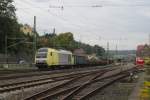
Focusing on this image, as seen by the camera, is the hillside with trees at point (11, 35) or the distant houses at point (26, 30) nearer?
the hillside with trees at point (11, 35)

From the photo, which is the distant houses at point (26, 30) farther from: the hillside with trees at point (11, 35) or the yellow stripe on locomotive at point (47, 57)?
the yellow stripe on locomotive at point (47, 57)

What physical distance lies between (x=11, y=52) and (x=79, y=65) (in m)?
24.4

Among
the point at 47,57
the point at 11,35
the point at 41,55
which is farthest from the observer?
the point at 11,35

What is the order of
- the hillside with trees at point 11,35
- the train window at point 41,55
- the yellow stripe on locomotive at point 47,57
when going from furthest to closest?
the hillside with trees at point 11,35, the train window at point 41,55, the yellow stripe on locomotive at point 47,57

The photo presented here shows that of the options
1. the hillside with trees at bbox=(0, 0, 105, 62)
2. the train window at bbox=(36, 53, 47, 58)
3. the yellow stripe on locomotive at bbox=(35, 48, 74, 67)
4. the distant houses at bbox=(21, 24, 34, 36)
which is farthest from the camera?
the distant houses at bbox=(21, 24, 34, 36)

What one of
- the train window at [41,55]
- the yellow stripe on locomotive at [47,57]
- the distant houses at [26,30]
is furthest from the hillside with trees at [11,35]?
the train window at [41,55]

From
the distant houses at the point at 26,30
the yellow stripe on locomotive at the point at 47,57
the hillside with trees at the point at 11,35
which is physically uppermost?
→ the distant houses at the point at 26,30

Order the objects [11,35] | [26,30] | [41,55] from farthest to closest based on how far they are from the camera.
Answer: [26,30] < [11,35] < [41,55]

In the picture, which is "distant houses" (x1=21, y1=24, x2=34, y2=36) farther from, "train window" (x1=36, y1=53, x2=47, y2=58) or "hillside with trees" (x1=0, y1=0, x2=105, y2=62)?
"train window" (x1=36, y1=53, x2=47, y2=58)

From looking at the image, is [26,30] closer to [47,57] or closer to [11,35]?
[11,35]

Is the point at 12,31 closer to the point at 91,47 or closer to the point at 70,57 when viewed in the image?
the point at 70,57

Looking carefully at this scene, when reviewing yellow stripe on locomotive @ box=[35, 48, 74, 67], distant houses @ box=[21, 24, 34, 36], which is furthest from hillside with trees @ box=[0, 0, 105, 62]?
yellow stripe on locomotive @ box=[35, 48, 74, 67]

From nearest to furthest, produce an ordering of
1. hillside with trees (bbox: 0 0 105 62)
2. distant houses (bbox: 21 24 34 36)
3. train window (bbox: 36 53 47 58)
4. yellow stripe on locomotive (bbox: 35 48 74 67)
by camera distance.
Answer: yellow stripe on locomotive (bbox: 35 48 74 67), train window (bbox: 36 53 47 58), hillside with trees (bbox: 0 0 105 62), distant houses (bbox: 21 24 34 36)

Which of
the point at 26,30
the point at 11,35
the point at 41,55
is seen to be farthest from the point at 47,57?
the point at 26,30
